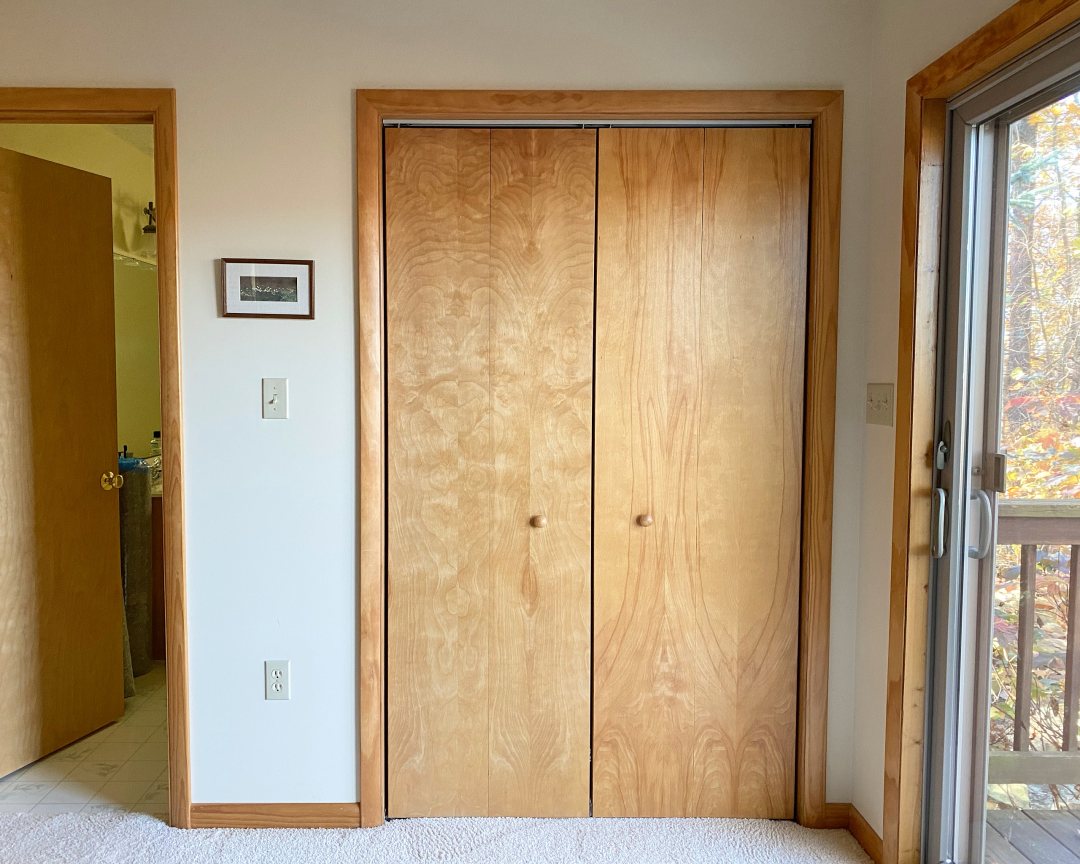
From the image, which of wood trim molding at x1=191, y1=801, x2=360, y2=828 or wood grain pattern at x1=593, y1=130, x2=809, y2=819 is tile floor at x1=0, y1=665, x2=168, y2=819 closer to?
wood trim molding at x1=191, y1=801, x2=360, y2=828

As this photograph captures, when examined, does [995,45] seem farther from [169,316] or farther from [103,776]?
[103,776]

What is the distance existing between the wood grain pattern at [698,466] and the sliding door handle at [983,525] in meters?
0.46

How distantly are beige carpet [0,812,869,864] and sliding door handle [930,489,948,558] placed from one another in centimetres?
86

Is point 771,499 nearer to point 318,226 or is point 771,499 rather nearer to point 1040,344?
point 1040,344

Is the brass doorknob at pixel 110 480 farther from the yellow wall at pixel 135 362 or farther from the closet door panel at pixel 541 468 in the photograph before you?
the closet door panel at pixel 541 468

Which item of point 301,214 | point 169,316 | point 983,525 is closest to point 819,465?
point 983,525

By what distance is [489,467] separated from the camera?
→ 207cm

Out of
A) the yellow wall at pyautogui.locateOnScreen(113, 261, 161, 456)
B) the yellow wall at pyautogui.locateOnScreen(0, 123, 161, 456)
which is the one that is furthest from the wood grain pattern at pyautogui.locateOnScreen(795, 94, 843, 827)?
the yellow wall at pyautogui.locateOnScreen(113, 261, 161, 456)

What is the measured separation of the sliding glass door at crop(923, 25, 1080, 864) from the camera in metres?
1.49

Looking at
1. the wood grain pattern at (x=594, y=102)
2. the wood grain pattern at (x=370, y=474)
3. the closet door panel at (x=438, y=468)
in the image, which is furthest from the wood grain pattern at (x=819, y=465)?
the wood grain pattern at (x=370, y=474)

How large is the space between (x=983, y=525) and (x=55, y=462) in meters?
2.72

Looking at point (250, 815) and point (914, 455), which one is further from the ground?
point (914, 455)

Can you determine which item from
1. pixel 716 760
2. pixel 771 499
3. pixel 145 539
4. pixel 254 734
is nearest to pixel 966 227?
pixel 771 499

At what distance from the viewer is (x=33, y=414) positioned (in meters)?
2.41
